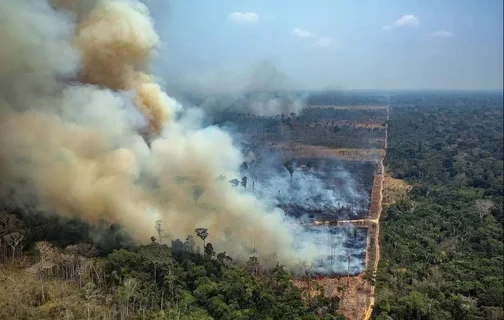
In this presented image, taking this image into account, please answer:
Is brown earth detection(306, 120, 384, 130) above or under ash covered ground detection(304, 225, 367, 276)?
above

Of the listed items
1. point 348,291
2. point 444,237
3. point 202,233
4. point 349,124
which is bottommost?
point 348,291

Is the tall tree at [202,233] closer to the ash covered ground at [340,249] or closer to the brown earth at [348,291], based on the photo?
the brown earth at [348,291]

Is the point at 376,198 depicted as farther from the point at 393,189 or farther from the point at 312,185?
the point at 312,185

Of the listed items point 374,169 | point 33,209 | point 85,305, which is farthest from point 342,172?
point 85,305

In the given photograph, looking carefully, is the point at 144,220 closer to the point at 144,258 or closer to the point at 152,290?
the point at 144,258

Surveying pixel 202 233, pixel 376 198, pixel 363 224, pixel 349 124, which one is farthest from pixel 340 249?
pixel 349 124

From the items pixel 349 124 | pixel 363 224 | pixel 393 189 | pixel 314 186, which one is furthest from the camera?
pixel 349 124

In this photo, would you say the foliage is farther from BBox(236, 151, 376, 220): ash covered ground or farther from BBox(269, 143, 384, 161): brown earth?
BBox(236, 151, 376, 220): ash covered ground

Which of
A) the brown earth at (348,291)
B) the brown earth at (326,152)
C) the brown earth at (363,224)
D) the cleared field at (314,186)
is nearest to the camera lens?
the brown earth at (348,291)

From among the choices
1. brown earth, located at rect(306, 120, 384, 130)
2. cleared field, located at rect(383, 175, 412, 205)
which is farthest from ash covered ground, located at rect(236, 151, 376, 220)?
brown earth, located at rect(306, 120, 384, 130)

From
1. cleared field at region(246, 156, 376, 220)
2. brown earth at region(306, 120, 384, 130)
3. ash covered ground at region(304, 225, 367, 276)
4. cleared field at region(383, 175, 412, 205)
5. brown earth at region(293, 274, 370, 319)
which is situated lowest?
brown earth at region(293, 274, 370, 319)

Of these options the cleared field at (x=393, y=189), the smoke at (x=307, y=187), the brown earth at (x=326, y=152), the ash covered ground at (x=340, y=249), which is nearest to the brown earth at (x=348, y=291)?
the ash covered ground at (x=340, y=249)

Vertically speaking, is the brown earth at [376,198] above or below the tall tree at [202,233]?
below
